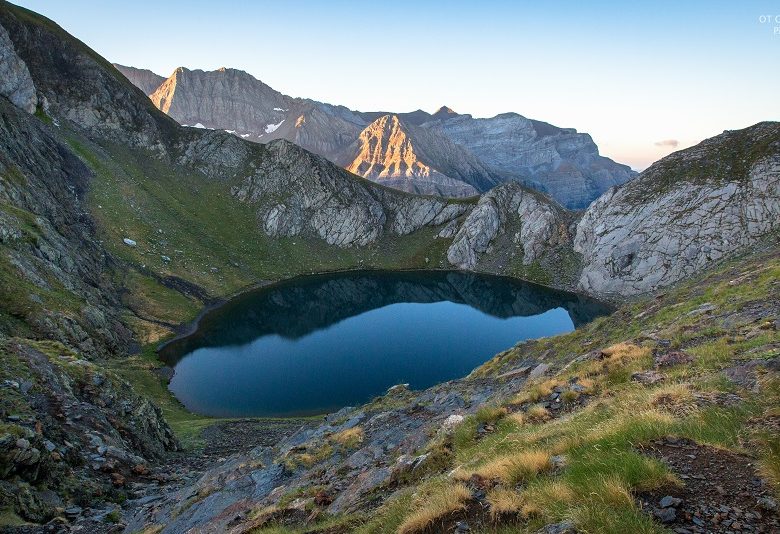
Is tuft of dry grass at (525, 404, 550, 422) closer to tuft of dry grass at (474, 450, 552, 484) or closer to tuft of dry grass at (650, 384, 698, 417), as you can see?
tuft of dry grass at (650, 384, 698, 417)

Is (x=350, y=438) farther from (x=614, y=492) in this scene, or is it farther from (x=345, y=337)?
(x=345, y=337)

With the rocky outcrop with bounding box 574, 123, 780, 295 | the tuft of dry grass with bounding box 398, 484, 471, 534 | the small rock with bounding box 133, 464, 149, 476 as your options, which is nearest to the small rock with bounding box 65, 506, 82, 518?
the small rock with bounding box 133, 464, 149, 476

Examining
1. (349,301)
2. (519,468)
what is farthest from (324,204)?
(519,468)

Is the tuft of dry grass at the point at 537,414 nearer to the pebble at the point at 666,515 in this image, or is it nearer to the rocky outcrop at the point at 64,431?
the pebble at the point at 666,515

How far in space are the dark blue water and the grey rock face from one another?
72.0 meters

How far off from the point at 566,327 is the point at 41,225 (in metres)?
90.0

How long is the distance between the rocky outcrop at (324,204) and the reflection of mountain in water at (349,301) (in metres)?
23.5

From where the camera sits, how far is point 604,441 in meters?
7.54

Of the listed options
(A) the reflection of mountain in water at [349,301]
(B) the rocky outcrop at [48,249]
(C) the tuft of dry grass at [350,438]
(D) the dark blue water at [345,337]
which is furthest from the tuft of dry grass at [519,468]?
(A) the reflection of mountain in water at [349,301]

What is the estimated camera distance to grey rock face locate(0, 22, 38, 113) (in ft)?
314

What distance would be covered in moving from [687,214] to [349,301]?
8032cm

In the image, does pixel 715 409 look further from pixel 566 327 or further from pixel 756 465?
pixel 566 327

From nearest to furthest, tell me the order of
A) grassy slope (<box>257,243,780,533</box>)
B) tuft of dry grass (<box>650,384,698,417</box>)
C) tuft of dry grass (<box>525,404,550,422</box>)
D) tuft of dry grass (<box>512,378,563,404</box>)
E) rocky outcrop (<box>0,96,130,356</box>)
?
grassy slope (<box>257,243,780,533</box>), tuft of dry grass (<box>650,384,698,417</box>), tuft of dry grass (<box>525,404,550,422</box>), tuft of dry grass (<box>512,378,563,404</box>), rocky outcrop (<box>0,96,130,356</box>)

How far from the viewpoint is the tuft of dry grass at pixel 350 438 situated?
18.8m
